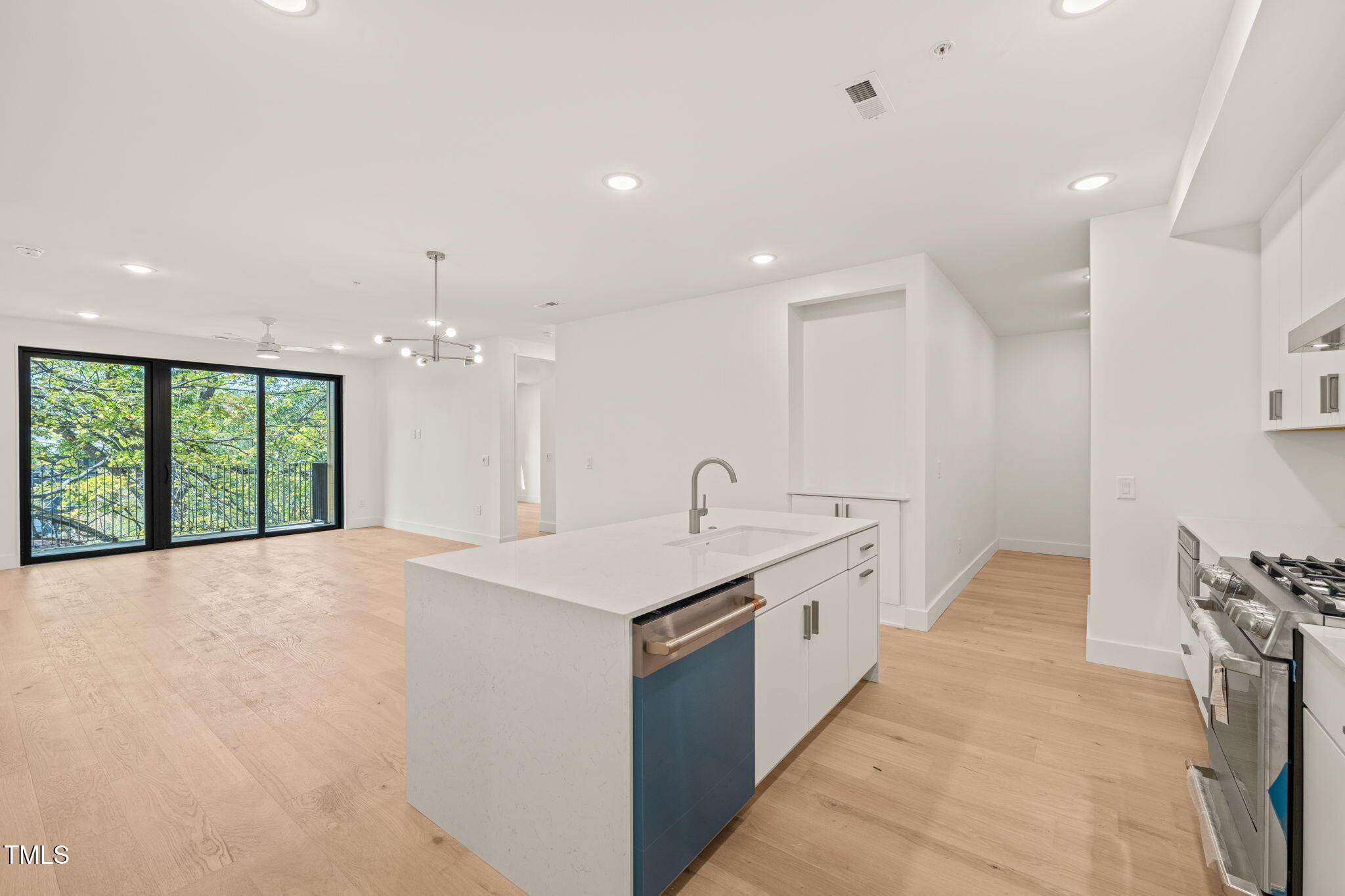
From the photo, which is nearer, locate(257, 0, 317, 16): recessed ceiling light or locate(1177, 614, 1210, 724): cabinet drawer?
locate(257, 0, 317, 16): recessed ceiling light

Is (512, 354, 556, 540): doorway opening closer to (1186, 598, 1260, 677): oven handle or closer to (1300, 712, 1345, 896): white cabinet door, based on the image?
(1186, 598, 1260, 677): oven handle

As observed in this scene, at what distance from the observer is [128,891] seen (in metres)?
1.59

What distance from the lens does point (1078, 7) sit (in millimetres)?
1669

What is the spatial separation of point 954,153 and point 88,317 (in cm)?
768

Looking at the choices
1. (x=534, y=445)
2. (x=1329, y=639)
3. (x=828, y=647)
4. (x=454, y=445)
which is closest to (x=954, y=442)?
(x=828, y=647)

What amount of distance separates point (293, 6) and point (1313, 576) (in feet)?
11.0

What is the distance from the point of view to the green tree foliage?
236 inches

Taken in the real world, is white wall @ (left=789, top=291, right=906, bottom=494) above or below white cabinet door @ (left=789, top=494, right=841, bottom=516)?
above

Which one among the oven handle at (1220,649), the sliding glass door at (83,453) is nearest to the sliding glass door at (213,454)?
the sliding glass door at (83,453)

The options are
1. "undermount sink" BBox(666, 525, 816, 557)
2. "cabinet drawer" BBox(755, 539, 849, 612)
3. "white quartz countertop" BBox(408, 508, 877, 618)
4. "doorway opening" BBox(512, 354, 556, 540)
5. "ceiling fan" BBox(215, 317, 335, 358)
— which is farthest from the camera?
"doorway opening" BBox(512, 354, 556, 540)

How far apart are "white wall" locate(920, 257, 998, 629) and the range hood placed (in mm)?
2146

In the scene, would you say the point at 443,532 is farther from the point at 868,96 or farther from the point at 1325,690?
the point at 1325,690

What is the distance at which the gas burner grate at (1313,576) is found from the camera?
1386 mm

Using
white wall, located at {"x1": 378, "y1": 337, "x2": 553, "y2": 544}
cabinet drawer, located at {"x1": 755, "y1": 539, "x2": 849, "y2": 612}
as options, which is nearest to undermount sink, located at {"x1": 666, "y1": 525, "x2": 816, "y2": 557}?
cabinet drawer, located at {"x1": 755, "y1": 539, "x2": 849, "y2": 612}
